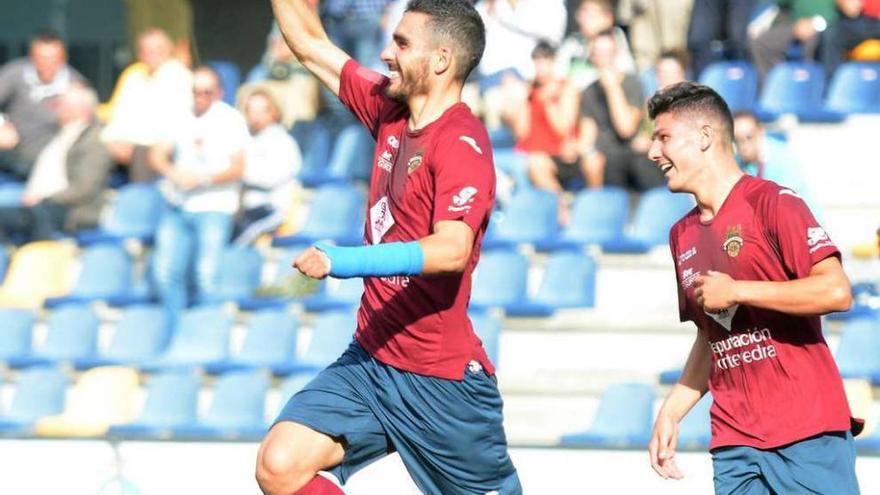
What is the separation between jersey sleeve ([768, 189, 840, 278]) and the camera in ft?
16.9

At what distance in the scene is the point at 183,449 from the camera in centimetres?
855

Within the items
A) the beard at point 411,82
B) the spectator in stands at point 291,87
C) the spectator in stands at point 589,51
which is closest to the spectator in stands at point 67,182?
the spectator in stands at point 291,87

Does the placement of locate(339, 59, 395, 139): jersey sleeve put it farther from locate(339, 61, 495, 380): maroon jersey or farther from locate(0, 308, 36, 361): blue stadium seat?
locate(0, 308, 36, 361): blue stadium seat

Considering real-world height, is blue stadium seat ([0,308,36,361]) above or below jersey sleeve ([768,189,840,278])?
below

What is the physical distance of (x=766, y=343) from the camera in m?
5.37

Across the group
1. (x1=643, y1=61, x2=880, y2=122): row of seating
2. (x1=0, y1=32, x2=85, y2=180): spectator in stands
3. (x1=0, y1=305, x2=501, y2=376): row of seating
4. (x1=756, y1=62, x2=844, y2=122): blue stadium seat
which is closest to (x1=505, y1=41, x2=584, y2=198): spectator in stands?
(x1=643, y1=61, x2=880, y2=122): row of seating

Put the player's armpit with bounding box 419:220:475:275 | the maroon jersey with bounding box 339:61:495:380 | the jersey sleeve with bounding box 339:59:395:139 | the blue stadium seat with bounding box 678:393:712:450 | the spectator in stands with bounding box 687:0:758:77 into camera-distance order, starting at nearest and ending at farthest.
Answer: the player's armpit with bounding box 419:220:475:275
the maroon jersey with bounding box 339:61:495:380
the jersey sleeve with bounding box 339:59:395:139
the blue stadium seat with bounding box 678:393:712:450
the spectator in stands with bounding box 687:0:758:77

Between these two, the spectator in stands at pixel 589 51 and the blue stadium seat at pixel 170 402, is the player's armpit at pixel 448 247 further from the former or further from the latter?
the spectator in stands at pixel 589 51

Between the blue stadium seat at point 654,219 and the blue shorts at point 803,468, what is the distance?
581cm

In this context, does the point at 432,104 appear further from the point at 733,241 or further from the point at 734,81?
the point at 734,81

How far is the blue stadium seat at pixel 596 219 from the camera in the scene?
1143 centimetres

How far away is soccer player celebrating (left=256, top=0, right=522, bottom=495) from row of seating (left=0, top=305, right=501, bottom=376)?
4279 mm

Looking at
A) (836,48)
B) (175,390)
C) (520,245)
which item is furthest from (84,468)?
(836,48)

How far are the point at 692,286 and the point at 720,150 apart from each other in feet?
1.51
